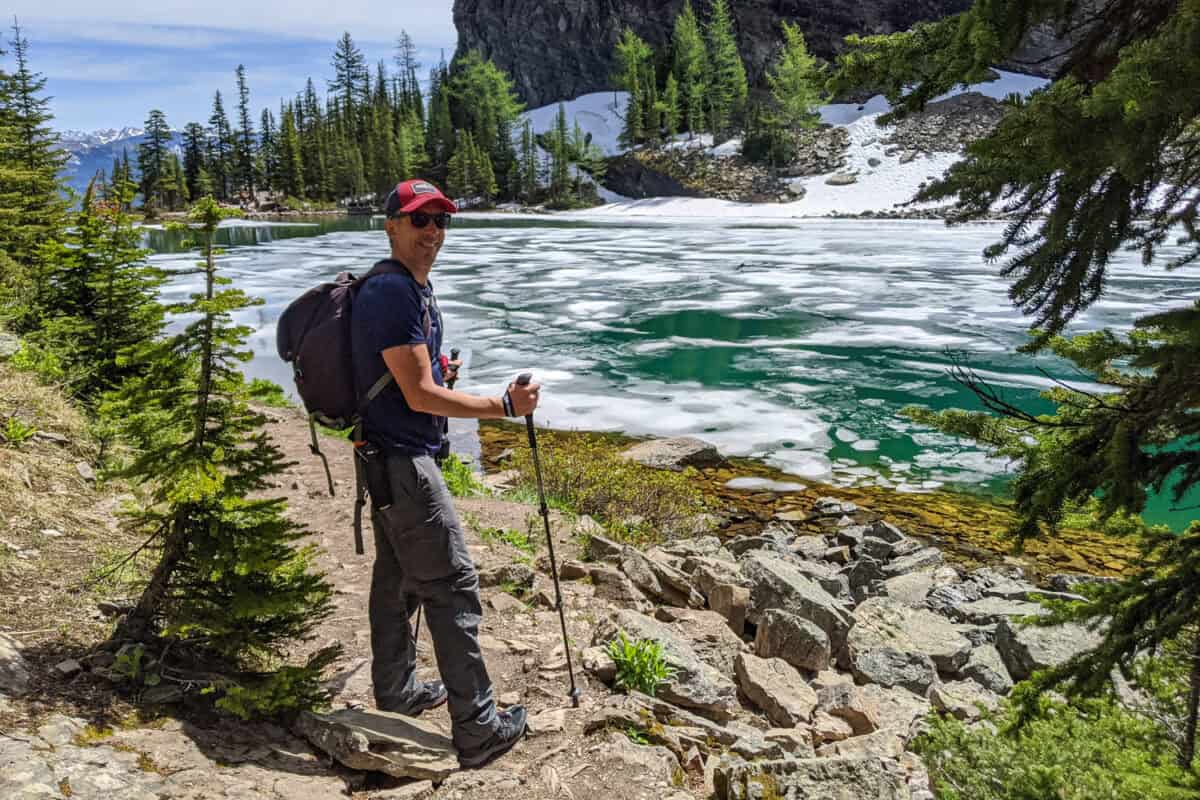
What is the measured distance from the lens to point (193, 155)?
316ft

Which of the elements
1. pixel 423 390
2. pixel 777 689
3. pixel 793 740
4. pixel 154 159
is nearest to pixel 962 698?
pixel 777 689

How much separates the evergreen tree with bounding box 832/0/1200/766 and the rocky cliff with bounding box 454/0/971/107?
328 ft

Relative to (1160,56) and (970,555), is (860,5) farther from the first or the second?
(1160,56)

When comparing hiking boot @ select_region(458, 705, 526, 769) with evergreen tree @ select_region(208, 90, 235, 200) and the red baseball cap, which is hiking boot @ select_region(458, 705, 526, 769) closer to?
the red baseball cap

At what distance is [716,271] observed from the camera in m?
31.0

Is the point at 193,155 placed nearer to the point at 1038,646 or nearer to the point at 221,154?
the point at 221,154

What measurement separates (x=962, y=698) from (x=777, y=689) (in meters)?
1.33

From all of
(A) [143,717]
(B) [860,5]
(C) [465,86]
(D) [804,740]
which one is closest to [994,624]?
(D) [804,740]

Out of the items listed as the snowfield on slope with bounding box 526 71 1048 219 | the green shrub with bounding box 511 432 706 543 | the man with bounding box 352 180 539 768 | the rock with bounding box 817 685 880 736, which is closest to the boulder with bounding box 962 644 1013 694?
the rock with bounding box 817 685 880 736

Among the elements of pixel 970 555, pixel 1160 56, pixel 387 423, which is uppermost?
pixel 1160 56

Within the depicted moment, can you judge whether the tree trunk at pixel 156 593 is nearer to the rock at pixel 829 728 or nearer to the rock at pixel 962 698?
the rock at pixel 829 728

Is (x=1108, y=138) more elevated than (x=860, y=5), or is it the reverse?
(x=860, y=5)

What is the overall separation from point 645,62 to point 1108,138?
367 feet

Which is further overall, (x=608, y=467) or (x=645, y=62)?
(x=645, y=62)
